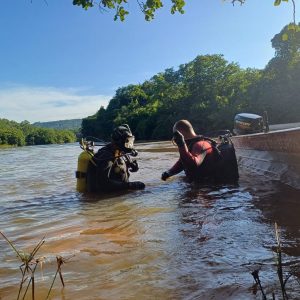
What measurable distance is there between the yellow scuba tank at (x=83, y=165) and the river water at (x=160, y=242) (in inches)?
31.3

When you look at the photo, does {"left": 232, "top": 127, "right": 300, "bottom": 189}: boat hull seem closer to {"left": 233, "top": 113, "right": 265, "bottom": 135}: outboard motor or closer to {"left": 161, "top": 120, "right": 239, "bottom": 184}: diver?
{"left": 161, "top": 120, "right": 239, "bottom": 184}: diver

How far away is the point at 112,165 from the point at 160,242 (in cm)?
376

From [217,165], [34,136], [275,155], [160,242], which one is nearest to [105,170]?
A: [217,165]

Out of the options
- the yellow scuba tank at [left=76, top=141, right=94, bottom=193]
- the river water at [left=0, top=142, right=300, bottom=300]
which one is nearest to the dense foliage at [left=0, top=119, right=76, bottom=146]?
the yellow scuba tank at [left=76, top=141, right=94, bottom=193]

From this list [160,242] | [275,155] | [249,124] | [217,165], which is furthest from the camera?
[249,124]

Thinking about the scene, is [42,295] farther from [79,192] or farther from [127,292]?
[79,192]

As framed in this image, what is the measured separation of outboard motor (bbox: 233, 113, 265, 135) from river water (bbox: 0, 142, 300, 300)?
4.29m

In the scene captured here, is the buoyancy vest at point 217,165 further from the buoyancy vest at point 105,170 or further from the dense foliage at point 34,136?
the dense foliage at point 34,136

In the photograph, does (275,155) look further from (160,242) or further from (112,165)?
(160,242)

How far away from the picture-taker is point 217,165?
23.5 feet

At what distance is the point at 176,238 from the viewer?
11.7 ft

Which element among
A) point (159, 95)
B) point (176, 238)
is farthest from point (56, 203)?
point (159, 95)

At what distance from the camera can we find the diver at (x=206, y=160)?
6550mm

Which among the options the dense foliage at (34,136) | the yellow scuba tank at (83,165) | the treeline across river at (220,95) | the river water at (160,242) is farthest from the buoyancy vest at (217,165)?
the dense foliage at (34,136)
